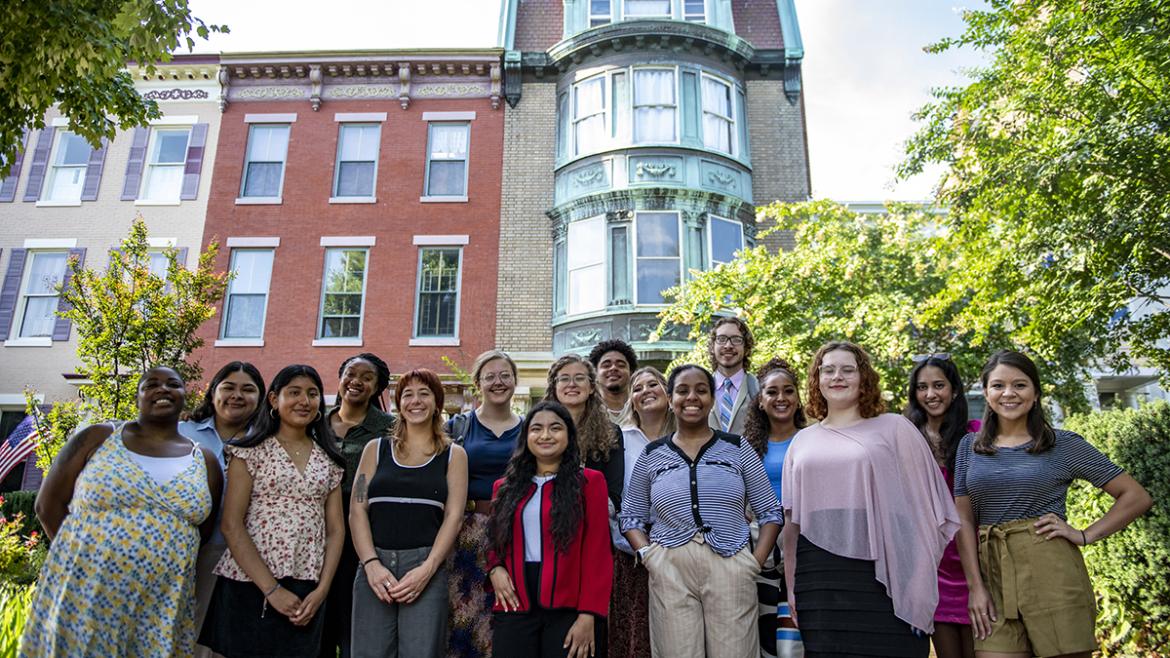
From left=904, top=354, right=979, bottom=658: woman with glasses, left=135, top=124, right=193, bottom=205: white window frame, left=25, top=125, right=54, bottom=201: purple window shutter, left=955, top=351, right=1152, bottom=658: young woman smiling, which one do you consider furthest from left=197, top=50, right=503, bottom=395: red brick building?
left=955, top=351, right=1152, bottom=658: young woman smiling

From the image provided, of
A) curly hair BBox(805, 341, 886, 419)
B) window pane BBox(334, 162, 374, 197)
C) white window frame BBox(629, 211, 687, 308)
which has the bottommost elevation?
curly hair BBox(805, 341, 886, 419)

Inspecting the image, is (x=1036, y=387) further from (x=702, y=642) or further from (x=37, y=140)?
(x=37, y=140)

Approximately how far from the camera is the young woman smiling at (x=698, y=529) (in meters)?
3.74

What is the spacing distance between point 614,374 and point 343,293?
12353 millimetres

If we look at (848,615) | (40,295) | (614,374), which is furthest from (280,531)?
(40,295)

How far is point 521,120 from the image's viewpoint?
17.1 m

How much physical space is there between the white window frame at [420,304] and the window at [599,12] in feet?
21.6

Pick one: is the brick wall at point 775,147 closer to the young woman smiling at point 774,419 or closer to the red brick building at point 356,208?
the red brick building at point 356,208

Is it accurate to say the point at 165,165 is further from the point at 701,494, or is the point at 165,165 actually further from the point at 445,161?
the point at 701,494

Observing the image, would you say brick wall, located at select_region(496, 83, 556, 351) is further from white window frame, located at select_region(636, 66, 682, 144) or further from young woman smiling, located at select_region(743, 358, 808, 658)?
young woman smiling, located at select_region(743, 358, 808, 658)

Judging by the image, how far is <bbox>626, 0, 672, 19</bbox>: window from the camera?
56.5ft

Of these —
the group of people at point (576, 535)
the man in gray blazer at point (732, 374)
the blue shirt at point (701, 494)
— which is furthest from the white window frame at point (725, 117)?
the blue shirt at point (701, 494)

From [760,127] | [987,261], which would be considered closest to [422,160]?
[760,127]

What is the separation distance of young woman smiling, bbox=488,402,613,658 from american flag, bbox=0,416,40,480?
14.6m
